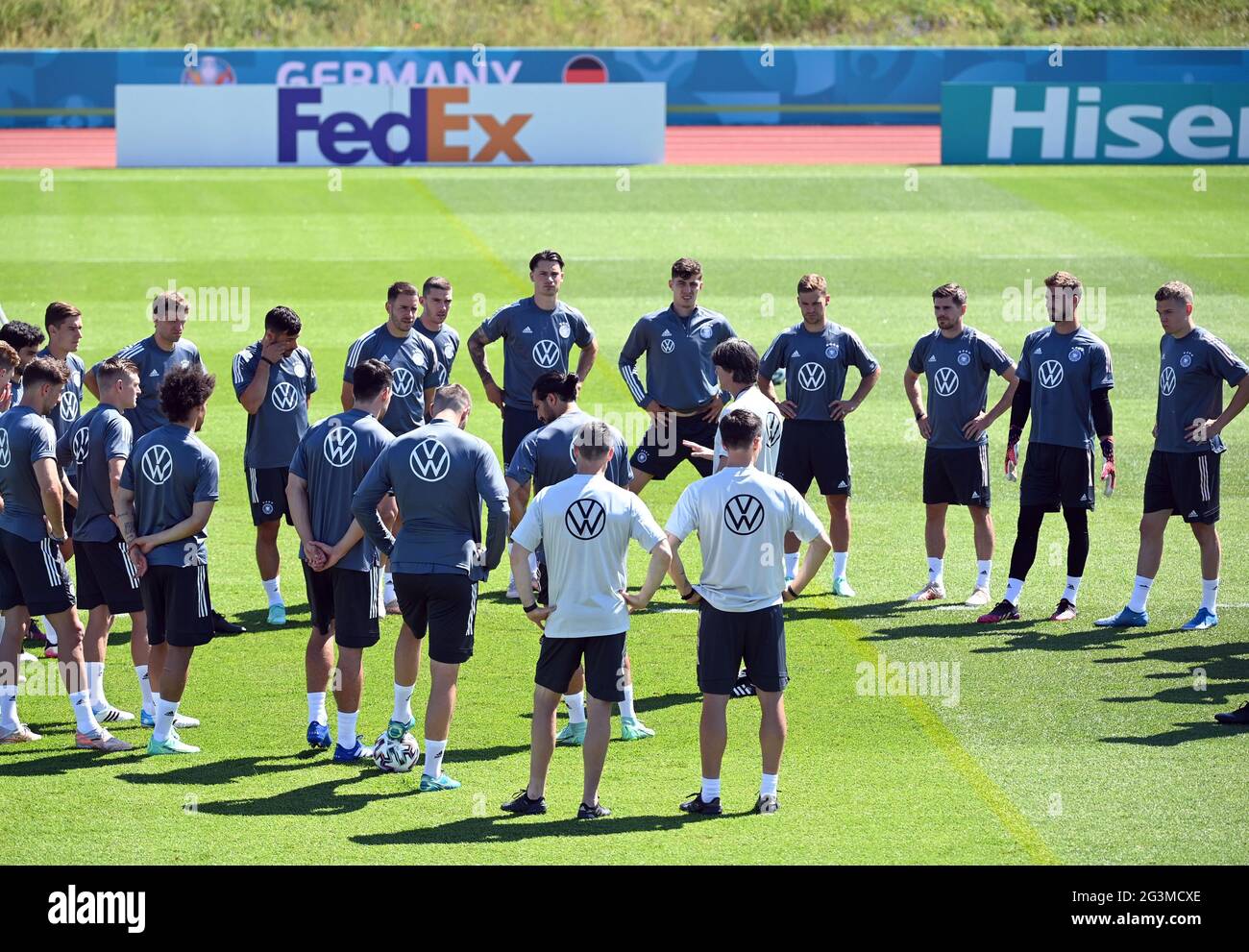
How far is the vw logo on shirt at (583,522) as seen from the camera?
8188mm

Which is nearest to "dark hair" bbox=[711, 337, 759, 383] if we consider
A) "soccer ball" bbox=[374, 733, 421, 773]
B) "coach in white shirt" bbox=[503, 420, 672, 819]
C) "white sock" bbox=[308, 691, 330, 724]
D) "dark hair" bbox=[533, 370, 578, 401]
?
"dark hair" bbox=[533, 370, 578, 401]

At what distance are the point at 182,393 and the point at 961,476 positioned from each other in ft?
19.7

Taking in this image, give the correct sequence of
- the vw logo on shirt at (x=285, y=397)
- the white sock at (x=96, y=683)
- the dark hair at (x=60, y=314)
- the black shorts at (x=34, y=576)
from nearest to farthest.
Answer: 1. the black shorts at (x=34, y=576)
2. the white sock at (x=96, y=683)
3. the dark hair at (x=60, y=314)
4. the vw logo on shirt at (x=285, y=397)

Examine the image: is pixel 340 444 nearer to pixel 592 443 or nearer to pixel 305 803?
pixel 592 443

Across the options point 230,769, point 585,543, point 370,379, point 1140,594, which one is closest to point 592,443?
point 585,543

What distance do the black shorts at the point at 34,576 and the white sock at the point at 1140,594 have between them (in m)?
7.27

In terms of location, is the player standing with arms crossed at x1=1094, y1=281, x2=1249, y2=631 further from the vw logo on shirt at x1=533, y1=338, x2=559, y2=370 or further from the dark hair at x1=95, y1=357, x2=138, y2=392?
the dark hair at x1=95, y1=357, x2=138, y2=392

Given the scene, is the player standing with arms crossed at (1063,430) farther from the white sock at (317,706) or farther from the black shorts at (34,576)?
the black shorts at (34,576)

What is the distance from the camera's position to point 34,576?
9.41 metres

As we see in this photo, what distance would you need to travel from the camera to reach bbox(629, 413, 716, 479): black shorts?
41.2 feet

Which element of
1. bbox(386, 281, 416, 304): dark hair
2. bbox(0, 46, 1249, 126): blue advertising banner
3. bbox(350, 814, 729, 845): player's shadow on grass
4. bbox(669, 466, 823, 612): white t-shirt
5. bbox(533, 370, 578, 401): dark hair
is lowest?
bbox(350, 814, 729, 845): player's shadow on grass

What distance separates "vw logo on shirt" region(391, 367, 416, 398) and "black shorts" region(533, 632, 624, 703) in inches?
164

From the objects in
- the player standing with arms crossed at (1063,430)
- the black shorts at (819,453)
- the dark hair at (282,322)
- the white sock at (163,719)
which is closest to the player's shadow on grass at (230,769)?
the white sock at (163,719)
